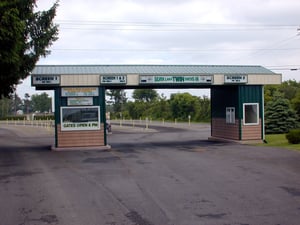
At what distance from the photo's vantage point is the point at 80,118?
79.9ft

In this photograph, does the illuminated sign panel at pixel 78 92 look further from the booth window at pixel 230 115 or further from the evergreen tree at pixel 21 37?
the booth window at pixel 230 115

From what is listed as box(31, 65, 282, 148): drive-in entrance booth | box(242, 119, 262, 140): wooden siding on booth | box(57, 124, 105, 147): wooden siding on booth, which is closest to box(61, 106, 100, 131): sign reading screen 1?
box(31, 65, 282, 148): drive-in entrance booth

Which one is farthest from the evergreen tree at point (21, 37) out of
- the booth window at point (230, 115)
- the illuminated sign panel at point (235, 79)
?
the booth window at point (230, 115)

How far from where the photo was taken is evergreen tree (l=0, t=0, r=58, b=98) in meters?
16.4

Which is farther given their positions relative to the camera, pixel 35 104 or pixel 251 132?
pixel 35 104

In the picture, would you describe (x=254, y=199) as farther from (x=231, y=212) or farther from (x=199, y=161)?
(x=199, y=161)

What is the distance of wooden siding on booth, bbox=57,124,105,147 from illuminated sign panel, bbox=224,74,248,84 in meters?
7.39

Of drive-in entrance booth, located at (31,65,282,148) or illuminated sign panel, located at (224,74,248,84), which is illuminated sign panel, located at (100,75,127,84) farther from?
illuminated sign panel, located at (224,74,248,84)

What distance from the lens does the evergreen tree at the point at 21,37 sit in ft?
53.9

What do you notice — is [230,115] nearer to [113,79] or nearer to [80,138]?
[113,79]

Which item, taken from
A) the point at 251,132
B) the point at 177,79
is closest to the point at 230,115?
the point at 251,132

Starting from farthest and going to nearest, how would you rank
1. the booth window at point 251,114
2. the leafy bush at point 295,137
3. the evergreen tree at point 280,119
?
the evergreen tree at point 280,119, the booth window at point 251,114, the leafy bush at point 295,137

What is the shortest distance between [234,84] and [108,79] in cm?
716

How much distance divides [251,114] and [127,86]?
728 cm
